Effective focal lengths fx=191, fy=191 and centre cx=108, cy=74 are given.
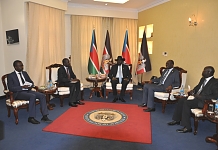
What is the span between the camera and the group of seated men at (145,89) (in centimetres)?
359

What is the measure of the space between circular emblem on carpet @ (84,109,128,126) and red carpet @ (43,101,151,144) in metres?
0.10

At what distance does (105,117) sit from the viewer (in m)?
4.27

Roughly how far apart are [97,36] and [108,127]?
4265 mm

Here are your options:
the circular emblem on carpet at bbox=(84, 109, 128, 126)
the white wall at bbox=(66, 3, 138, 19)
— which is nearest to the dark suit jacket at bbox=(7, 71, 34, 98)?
the circular emblem on carpet at bbox=(84, 109, 128, 126)

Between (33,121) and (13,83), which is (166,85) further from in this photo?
(13,83)

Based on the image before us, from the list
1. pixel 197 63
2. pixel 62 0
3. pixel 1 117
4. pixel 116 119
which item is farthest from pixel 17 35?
pixel 197 63

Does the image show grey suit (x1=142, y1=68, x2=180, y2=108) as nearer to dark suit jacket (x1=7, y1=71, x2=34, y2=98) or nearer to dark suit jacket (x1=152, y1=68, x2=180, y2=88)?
dark suit jacket (x1=152, y1=68, x2=180, y2=88)

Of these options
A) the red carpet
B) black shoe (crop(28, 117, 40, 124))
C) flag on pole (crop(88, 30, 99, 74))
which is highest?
flag on pole (crop(88, 30, 99, 74))

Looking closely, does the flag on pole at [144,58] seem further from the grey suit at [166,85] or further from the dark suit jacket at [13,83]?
the dark suit jacket at [13,83]

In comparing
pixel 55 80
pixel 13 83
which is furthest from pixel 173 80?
pixel 13 83

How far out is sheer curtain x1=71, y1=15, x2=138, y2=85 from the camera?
6965mm

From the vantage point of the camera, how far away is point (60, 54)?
6.16 metres

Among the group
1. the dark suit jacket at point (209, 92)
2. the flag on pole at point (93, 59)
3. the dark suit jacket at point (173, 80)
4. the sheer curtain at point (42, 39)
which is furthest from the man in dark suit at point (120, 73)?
the dark suit jacket at point (209, 92)

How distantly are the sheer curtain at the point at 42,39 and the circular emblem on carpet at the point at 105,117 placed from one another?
6.63 feet
